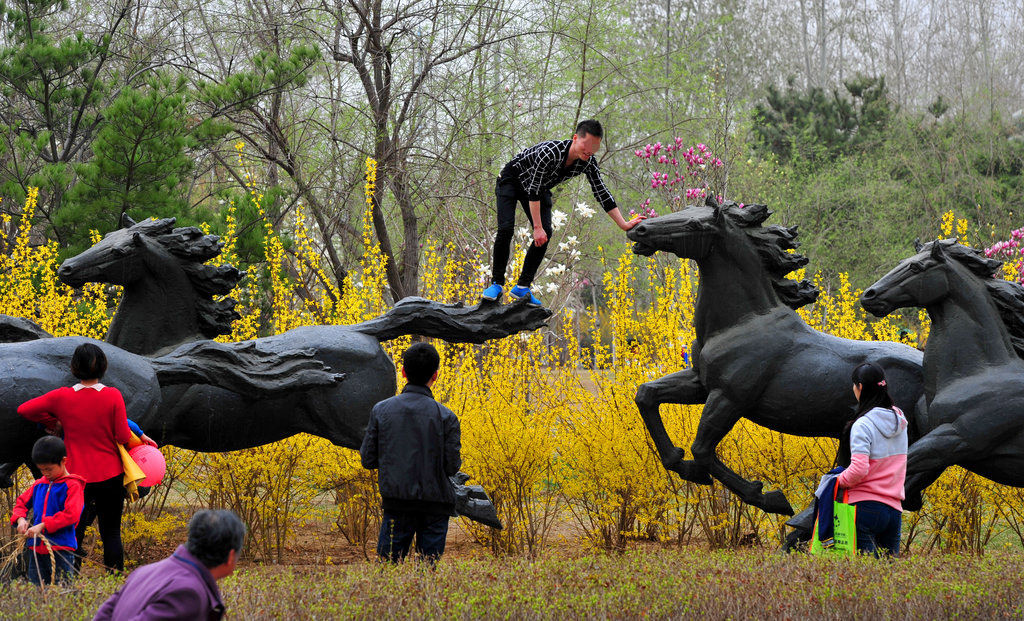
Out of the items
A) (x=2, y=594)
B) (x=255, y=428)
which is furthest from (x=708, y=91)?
(x=2, y=594)

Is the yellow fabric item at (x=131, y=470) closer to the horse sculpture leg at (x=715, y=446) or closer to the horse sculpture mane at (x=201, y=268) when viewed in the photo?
the horse sculpture mane at (x=201, y=268)

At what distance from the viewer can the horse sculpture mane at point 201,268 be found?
5.93 metres

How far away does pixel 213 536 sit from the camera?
255cm

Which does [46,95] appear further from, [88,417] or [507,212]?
[88,417]

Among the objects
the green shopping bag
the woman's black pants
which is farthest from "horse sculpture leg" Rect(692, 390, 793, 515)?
the woman's black pants

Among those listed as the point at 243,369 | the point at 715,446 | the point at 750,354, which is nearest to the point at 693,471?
the point at 715,446

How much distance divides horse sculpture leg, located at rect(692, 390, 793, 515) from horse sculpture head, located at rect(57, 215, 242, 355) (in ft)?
9.99

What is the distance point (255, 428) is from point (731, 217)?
327 centimetres

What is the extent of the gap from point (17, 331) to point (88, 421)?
1.21 meters

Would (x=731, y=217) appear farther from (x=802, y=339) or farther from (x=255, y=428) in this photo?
(x=255, y=428)

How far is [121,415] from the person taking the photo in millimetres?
4758

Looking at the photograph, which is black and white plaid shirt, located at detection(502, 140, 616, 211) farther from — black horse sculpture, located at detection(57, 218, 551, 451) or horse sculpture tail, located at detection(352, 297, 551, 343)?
black horse sculpture, located at detection(57, 218, 551, 451)

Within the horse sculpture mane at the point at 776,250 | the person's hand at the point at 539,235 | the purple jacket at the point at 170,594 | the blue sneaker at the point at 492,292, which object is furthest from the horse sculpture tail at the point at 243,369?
the purple jacket at the point at 170,594

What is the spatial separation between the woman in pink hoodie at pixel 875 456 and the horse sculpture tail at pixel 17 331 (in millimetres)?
4447
